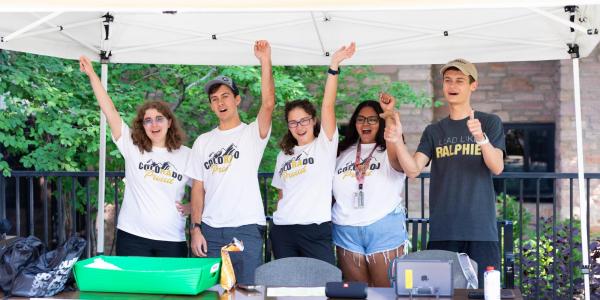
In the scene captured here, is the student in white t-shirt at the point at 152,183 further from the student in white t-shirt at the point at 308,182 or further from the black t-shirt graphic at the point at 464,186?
the black t-shirt graphic at the point at 464,186

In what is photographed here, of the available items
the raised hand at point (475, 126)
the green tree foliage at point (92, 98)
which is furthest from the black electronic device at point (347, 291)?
the green tree foliage at point (92, 98)

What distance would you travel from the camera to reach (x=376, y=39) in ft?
17.2

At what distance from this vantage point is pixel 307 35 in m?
5.22

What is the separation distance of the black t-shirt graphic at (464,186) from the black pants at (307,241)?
0.56m

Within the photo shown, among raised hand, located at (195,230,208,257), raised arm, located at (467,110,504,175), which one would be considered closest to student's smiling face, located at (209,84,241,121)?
raised hand, located at (195,230,208,257)

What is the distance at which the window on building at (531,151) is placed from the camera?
32.1 feet

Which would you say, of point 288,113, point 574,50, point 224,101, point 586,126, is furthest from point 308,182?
point 586,126

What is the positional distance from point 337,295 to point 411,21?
220cm

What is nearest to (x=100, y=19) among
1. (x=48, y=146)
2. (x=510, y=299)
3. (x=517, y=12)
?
(x=48, y=146)

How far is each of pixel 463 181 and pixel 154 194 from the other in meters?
1.64

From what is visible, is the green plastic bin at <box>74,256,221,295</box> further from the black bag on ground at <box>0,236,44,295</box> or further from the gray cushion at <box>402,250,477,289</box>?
the gray cushion at <box>402,250,477,289</box>

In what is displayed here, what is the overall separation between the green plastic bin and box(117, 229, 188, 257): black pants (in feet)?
3.03

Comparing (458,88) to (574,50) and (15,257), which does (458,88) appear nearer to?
(574,50)

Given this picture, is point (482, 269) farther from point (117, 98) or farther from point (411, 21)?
point (117, 98)
